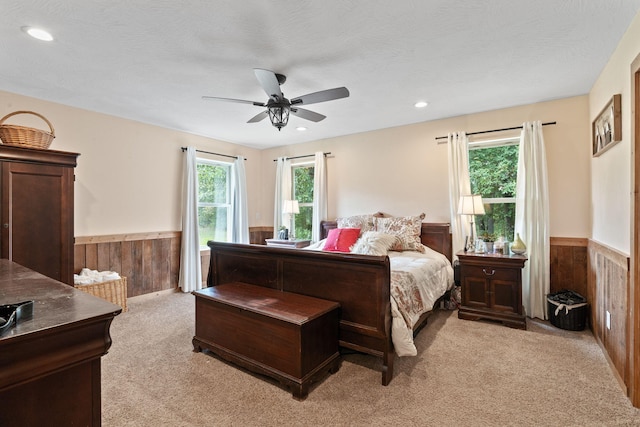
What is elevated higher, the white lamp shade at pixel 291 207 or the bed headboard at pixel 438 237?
the white lamp shade at pixel 291 207

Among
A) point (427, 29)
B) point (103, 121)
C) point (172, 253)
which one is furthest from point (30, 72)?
point (427, 29)

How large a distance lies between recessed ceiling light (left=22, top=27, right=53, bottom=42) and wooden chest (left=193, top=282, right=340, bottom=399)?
2214mm

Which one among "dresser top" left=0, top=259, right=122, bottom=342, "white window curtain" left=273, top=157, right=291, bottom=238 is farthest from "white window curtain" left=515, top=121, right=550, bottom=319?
"dresser top" left=0, top=259, right=122, bottom=342

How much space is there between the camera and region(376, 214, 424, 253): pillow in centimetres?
401

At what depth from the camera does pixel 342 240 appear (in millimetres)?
4176

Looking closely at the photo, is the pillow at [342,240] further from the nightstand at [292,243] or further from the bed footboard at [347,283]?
the bed footboard at [347,283]

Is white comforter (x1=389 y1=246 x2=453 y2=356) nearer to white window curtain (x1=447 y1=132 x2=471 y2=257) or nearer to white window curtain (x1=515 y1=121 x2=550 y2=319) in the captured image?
white window curtain (x1=447 y1=132 x2=471 y2=257)

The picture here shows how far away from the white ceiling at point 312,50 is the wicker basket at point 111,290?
210 cm

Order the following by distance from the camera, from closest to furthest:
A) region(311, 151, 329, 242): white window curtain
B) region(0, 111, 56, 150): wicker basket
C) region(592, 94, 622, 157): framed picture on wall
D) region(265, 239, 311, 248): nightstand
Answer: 1. region(592, 94, 622, 157): framed picture on wall
2. region(0, 111, 56, 150): wicker basket
3. region(265, 239, 311, 248): nightstand
4. region(311, 151, 329, 242): white window curtain

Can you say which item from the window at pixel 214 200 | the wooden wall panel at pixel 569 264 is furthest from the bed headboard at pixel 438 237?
the window at pixel 214 200

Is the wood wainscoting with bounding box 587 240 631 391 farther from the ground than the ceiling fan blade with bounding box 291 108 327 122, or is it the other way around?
the ceiling fan blade with bounding box 291 108 327 122

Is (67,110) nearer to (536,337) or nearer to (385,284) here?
(385,284)

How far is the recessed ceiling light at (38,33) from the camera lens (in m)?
2.18

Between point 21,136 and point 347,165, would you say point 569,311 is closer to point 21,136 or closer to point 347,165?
point 347,165
